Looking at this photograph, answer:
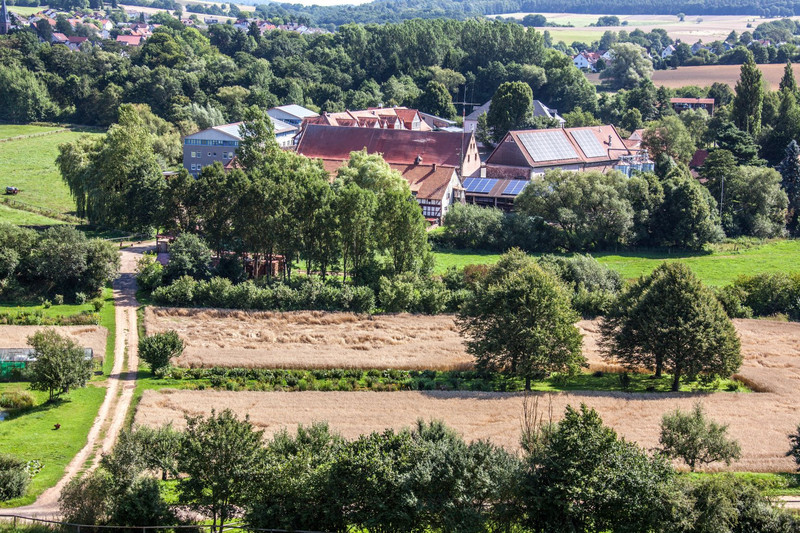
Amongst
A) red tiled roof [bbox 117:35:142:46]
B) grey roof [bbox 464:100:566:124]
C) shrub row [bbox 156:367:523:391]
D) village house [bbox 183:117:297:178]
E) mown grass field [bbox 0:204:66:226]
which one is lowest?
shrub row [bbox 156:367:523:391]

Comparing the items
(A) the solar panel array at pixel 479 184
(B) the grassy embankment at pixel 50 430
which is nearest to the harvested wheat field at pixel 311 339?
(B) the grassy embankment at pixel 50 430

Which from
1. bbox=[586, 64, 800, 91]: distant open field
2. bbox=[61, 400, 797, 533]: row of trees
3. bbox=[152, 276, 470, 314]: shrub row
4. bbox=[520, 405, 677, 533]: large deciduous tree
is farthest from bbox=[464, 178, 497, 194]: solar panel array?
bbox=[586, 64, 800, 91]: distant open field

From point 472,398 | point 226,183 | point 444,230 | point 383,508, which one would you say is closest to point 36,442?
point 383,508

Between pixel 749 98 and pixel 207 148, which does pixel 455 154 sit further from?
pixel 749 98

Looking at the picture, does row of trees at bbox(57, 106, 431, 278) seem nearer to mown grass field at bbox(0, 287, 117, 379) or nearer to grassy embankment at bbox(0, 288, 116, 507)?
mown grass field at bbox(0, 287, 117, 379)

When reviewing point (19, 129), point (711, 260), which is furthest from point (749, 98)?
point (19, 129)

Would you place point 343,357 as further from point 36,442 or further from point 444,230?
point 444,230
